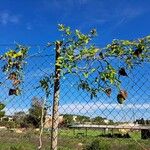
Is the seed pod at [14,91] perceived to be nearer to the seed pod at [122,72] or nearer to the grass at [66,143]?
the seed pod at [122,72]

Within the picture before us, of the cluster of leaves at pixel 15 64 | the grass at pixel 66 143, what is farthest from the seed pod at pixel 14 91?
the grass at pixel 66 143

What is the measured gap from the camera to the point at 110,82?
6434 millimetres

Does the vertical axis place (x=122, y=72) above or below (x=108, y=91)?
above

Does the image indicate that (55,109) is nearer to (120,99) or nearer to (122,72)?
(120,99)

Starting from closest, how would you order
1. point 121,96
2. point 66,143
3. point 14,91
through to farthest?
point 121,96, point 14,91, point 66,143

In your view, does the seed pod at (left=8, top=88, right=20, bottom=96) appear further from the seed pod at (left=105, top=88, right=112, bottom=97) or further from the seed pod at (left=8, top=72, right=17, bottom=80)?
the seed pod at (left=105, top=88, right=112, bottom=97)

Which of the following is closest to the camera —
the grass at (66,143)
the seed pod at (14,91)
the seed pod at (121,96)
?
the seed pod at (121,96)

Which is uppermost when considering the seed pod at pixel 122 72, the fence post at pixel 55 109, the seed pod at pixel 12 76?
the seed pod at pixel 12 76

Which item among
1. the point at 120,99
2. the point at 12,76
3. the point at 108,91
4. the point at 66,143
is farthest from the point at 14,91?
the point at 66,143

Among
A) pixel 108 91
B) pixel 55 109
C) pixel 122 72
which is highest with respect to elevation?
pixel 122 72

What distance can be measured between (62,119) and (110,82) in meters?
1.66

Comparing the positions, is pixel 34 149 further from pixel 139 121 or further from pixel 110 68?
pixel 110 68

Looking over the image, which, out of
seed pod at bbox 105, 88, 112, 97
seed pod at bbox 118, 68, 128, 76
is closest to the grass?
seed pod at bbox 105, 88, 112, 97

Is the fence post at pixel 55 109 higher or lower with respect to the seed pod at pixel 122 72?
lower
